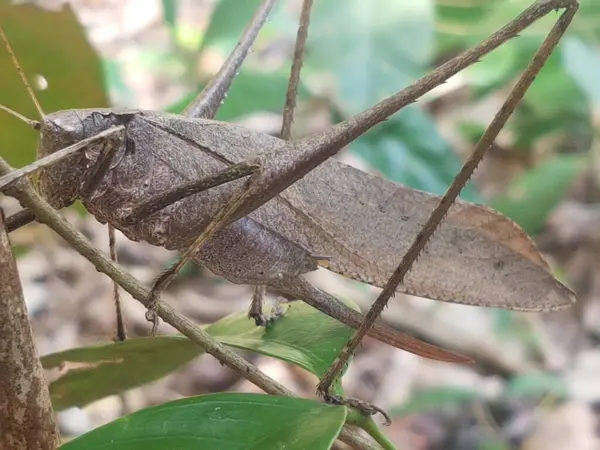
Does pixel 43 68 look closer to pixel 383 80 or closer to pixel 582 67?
pixel 383 80

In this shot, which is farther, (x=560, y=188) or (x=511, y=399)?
(x=560, y=188)

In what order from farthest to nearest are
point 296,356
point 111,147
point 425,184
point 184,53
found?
point 184,53, point 425,184, point 111,147, point 296,356

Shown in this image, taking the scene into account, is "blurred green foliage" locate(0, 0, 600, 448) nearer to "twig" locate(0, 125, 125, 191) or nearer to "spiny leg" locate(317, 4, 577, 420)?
"spiny leg" locate(317, 4, 577, 420)

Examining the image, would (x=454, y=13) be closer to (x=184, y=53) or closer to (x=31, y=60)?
(x=184, y=53)

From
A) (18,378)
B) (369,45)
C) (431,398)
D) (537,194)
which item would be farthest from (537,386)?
(18,378)

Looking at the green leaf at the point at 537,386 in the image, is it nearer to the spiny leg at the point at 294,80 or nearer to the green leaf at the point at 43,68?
the spiny leg at the point at 294,80

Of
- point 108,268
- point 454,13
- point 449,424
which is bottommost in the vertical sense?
point 108,268

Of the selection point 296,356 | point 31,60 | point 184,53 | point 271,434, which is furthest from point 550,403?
point 184,53
